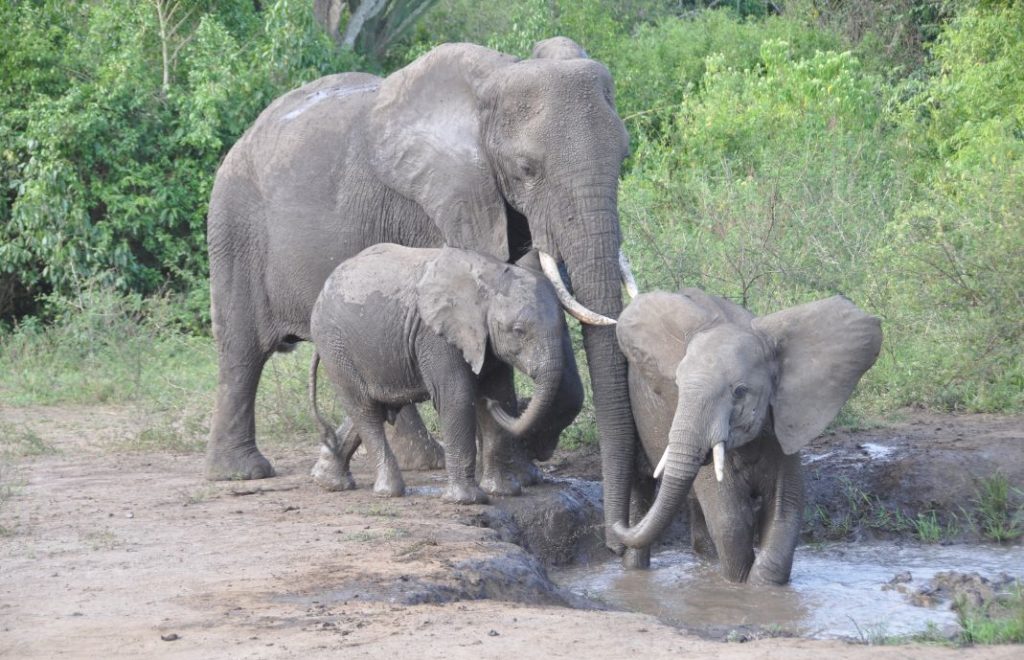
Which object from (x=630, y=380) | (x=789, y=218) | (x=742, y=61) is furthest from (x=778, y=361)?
(x=742, y=61)

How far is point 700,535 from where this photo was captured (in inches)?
286

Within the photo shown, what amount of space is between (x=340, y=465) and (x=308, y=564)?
1.81 meters

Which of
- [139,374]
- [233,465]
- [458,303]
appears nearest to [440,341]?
[458,303]

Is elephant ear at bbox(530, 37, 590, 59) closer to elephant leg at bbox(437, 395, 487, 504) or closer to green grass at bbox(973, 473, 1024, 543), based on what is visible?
elephant leg at bbox(437, 395, 487, 504)

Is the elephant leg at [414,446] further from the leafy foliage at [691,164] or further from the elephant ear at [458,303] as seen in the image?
the leafy foliage at [691,164]

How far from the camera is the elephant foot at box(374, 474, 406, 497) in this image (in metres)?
7.34

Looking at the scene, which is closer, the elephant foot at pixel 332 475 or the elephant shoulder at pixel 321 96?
the elephant foot at pixel 332 475

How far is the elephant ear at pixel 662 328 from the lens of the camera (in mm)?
6406

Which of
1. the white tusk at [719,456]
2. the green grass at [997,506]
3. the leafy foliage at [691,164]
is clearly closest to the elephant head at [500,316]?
the white tusk at [719,456]

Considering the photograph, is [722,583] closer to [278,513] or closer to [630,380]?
[630,380]

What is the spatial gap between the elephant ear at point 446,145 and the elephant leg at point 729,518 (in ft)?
4.61

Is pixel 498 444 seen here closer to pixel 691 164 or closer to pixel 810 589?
pixel 810 589

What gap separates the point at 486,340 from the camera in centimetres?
687

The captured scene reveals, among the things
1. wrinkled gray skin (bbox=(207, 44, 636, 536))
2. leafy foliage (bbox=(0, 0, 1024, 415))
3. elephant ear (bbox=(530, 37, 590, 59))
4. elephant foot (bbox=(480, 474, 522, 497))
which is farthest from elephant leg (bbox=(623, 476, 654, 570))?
leafy foliage (bbox=(0, 0, 1024, 415))
